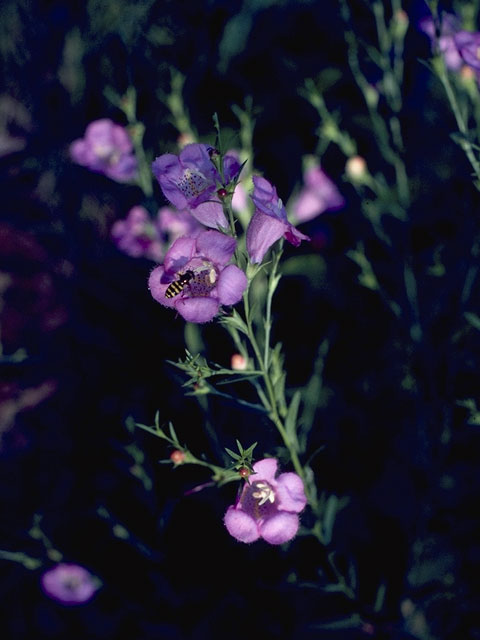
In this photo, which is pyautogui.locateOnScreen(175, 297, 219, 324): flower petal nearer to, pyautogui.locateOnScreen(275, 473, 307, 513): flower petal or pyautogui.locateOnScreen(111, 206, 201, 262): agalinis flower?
pyautogui.locateOnScreen(275, 473, 307, 513): flower petal

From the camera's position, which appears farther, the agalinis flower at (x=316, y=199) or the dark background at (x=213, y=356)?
the agalinis flower at (x=316, y=199)

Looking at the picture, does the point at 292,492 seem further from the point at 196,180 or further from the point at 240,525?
the point at 196,180

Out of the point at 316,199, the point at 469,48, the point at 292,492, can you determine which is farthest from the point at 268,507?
the point at 316,199

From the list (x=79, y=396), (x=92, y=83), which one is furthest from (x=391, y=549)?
(x=92, y=83)

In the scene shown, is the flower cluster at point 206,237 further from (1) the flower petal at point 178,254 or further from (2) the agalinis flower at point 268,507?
(2) the agalinis flower at point 268,507

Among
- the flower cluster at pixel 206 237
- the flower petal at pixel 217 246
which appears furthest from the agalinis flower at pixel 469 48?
the flower petal at pixel 217 246
